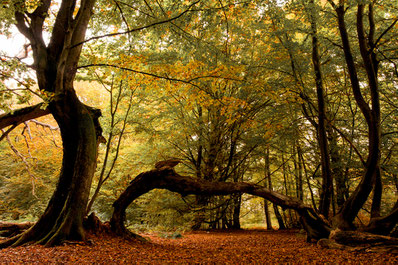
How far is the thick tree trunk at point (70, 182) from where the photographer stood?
4.02m

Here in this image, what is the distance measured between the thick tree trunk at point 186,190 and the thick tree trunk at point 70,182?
0.82 meters

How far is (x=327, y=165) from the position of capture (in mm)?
5645

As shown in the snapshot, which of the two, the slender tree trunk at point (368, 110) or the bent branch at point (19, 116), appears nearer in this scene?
the slender tree trunk at point (368, 110)

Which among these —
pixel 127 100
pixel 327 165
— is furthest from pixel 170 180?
pixel 127 100

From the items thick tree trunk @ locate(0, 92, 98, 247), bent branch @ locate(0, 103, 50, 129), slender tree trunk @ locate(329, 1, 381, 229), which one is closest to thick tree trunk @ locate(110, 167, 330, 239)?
thick tree trunk @ locate(0, 92, 98, 247)

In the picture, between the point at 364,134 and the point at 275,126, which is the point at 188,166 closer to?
the point at 275,126

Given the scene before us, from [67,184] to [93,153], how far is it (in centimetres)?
77

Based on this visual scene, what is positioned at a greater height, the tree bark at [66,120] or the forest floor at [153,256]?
the tree bark at [66,120]

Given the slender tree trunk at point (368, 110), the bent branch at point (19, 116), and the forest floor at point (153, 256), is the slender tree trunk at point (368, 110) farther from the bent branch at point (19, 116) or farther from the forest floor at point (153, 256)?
the bent branch at point (19, 116)

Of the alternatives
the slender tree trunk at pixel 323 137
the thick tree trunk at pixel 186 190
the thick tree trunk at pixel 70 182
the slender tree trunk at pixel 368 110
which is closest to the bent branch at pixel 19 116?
the thick tree trunk at pixel 70 182

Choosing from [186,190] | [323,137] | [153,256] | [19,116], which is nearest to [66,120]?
[19,116]

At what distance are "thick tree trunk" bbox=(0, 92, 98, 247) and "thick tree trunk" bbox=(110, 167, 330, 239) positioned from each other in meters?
0.82

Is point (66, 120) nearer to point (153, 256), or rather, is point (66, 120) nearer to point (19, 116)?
point (19, 116)

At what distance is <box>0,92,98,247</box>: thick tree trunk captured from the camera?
4.02 m
